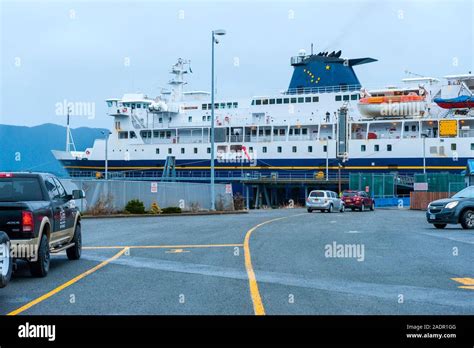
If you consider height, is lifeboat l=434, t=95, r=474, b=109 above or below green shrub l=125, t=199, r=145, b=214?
above

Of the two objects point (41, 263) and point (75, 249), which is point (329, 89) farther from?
point (41, 263)

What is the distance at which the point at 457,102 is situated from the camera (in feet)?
216

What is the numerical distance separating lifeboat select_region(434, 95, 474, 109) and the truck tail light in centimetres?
5901

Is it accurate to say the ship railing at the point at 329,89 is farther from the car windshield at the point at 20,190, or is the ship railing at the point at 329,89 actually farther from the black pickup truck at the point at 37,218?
the car windshield at the point at 20,190

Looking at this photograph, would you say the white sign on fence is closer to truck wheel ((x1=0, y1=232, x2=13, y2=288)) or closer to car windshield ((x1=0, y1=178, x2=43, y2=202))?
car windshield ((x1=0, y1=178, x2=43, y2=202))

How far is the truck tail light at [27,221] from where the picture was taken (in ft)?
38.5

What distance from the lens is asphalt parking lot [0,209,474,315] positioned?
354 inches

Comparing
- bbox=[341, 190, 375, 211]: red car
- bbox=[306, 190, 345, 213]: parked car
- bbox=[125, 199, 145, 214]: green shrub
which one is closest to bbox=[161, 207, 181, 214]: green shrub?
bbox=[125, 199, 145, 214]: green shrub

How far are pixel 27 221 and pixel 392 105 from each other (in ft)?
198

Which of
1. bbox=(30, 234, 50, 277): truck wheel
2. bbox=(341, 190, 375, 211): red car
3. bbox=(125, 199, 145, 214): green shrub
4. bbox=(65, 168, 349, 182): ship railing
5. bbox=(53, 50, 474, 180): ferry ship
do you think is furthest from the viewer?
bbox=(65, 168, 349, 182): ship railing

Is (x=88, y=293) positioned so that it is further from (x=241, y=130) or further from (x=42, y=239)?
(x=241, y=130)

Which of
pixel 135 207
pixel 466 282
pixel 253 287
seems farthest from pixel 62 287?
pixel 135 207

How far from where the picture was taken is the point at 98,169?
8056cm

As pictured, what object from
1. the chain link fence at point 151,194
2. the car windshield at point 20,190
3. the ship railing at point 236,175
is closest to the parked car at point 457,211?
the car windshield at point 20,190
